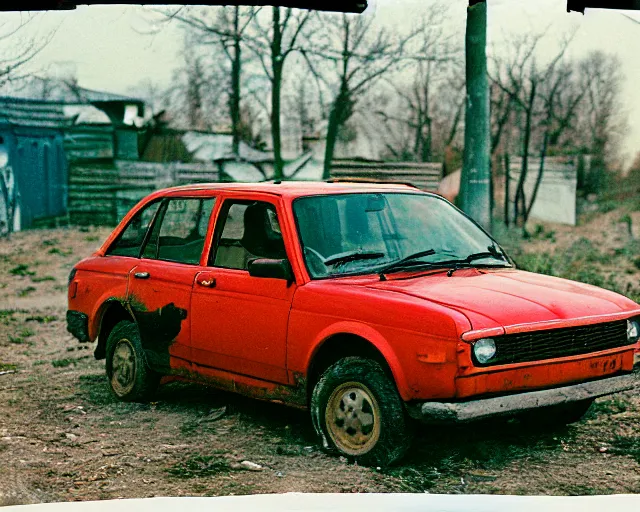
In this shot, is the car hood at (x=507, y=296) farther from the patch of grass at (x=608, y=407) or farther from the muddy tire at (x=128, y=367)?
the muddy tire at (x=128, y=367)

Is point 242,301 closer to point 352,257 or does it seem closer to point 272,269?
point 272,269

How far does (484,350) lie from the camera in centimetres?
505

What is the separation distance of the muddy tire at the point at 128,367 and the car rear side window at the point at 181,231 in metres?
0.62

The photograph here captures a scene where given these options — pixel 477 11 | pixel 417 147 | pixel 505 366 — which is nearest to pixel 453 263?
pixel 505 366

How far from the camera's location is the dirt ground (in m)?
5.58

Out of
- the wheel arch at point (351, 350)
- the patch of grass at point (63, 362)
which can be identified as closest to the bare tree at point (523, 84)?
the patch of grass at point (63, 362)

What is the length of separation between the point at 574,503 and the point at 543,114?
26.4ft

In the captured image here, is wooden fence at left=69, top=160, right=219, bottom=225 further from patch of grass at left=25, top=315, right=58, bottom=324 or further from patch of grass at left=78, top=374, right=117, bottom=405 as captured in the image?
patch of grass at left=78, top=374, right=117, bottom=405

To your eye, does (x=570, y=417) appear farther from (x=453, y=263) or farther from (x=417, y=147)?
(x=417, y=147)

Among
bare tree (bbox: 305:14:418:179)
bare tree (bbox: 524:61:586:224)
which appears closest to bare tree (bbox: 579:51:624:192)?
bare tree (bbox: 524:61:586:224)

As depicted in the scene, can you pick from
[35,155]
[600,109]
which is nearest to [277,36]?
[35,155]

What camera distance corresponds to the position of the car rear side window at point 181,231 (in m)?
6.76

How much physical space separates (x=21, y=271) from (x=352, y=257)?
742 cm

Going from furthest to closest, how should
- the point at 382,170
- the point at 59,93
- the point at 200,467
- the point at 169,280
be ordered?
the point at 382,170 < the point at 59,93 < the point at 169,280 < the point at 200,467
